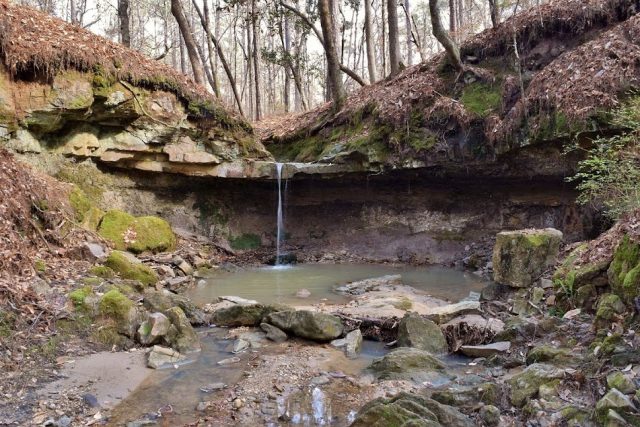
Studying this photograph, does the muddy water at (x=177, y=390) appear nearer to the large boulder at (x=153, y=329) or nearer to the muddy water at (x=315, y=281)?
→ the large boulder at (x=153, y=329)

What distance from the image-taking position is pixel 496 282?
6.80m

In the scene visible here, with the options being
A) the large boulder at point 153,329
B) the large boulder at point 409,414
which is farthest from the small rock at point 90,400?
the large boulder at point 409,414

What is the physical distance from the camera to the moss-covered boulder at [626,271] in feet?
13.5

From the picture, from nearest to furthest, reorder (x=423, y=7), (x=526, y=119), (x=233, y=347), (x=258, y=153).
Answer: (x=233, y=347)
(x=526, y=119)
(x=258, y=153)
(x=423, y=7)

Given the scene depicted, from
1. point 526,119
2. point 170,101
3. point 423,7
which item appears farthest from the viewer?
point 423,7

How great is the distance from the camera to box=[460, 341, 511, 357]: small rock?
4.84 meters

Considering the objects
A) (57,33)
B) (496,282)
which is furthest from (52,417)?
(57,33)

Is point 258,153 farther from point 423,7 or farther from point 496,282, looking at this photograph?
point 423,7

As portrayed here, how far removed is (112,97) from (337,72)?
5.84 m

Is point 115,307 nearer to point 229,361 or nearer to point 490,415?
point 229,361

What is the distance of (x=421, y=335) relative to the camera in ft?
17.5

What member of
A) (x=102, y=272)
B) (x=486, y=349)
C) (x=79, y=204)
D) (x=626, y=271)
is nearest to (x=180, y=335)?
(x=102, y=272)

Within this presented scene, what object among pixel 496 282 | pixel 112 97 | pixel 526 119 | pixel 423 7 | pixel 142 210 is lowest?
pixel 496 282

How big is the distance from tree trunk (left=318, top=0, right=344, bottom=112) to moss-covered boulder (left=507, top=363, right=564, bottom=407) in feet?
33.1
